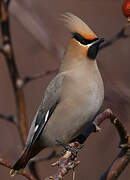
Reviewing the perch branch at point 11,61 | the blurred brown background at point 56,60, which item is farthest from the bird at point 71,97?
the blurred brown background at point 56,60

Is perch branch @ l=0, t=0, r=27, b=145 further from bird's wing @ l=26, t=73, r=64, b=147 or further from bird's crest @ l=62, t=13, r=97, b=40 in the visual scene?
bird's crest @ l=62, t=13, r=97, b=40

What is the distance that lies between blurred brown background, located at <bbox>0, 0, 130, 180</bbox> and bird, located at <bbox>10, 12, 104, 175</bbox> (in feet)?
1.01

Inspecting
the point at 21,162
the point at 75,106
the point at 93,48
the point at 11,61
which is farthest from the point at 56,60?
the point at 21,162

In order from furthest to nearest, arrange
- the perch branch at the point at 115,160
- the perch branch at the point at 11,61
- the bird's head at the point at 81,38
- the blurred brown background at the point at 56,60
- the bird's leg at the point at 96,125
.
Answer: the blurred brown background at the point at 56,60 < the perch branch at the point at 11,61 < the bird's head at the point at 81,38 < the bird's leg at the point at 96,125 < the perch branch at the point at 115,160

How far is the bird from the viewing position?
3162 millimetres

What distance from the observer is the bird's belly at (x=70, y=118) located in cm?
315

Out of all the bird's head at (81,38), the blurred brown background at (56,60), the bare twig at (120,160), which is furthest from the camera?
the blurred brown background at (56,60)

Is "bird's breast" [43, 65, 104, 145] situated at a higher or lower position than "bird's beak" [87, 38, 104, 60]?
lower

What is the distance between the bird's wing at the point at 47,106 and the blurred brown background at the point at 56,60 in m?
0.40

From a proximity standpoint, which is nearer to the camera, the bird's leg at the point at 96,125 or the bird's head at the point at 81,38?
the bird's leg at the point at 96,125

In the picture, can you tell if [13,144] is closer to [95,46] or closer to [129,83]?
[129,83]

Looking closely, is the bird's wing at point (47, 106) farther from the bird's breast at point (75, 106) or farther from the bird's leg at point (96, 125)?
the bird's leg at point (96, 125)

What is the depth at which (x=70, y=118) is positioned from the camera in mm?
3232

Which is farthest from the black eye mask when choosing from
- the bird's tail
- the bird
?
the bird's tail
